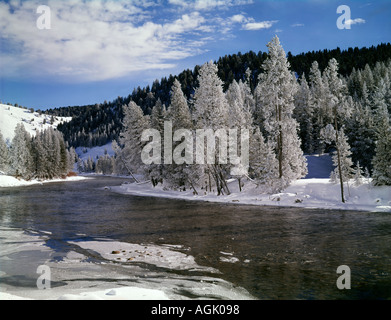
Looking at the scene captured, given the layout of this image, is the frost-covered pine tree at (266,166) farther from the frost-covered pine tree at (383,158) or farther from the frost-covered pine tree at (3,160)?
the frost-covered pine tree at (3,160)

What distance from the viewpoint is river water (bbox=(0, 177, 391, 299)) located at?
32.0ft

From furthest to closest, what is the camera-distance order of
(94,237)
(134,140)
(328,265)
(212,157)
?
(134,140) < (212,157) < (94,237) < (328,265)

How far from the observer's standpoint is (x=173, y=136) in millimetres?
46406

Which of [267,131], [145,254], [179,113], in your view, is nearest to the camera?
[145,254]

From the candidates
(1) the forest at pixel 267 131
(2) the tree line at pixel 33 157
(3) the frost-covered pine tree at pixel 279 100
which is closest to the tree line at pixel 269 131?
(3) the frost-covered pine tree at pixel 279 100

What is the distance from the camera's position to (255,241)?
16203 mm

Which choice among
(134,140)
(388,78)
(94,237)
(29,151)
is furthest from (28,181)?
(388,78)

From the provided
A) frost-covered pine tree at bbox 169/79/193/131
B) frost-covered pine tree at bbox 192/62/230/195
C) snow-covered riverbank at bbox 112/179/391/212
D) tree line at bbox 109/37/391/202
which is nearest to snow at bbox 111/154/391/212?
snow-covered riverbank at bbox 112/179/391/212

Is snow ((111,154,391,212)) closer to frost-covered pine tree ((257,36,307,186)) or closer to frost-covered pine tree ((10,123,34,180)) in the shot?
frost-covered pine tree ((257,36,307,186))

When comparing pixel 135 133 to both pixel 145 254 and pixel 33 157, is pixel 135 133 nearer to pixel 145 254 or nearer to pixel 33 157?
pixel 145 254

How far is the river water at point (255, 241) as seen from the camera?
9758mm

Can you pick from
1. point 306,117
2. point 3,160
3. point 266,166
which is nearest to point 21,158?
point 3,160

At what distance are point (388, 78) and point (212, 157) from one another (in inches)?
3091

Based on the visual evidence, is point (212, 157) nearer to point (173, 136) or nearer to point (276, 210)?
point (173, 136)
